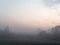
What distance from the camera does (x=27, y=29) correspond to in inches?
41.3

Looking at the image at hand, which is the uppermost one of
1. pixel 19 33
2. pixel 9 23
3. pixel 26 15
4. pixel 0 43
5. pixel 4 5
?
pixel 4 5

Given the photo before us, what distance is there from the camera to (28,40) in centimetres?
107

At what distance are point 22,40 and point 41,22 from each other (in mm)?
516

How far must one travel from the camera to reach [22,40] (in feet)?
3.51

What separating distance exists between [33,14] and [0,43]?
908 mm

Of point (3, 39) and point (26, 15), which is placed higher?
point (26, 15)

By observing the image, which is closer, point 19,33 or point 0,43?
point 19,33

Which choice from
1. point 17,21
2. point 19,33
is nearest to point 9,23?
point 17,21

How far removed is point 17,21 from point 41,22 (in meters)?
0.47

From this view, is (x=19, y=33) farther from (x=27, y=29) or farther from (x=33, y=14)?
(x=33, y=14)

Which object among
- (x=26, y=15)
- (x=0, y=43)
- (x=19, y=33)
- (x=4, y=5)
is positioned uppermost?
(x=4, y=5)

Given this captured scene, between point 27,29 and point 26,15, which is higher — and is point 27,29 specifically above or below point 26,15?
below

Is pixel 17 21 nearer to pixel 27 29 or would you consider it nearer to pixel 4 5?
pixel 27 29

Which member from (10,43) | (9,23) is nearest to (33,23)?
(9,23)
